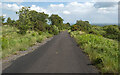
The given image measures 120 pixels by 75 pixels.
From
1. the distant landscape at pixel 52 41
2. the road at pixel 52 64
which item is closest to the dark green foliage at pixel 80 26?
the distant landscape at pixel 52 41

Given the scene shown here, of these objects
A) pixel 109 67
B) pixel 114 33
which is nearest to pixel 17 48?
pixel 109 67

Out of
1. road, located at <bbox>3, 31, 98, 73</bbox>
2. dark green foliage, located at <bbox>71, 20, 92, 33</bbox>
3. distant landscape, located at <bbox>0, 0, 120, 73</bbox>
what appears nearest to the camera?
road, located at <bbox>3, 31, 98, 73</bbox>

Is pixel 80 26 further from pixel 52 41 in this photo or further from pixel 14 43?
pixel 14 43

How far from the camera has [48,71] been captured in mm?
6809

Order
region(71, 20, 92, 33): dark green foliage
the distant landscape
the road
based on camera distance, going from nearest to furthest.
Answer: the road, the distant landscape, region(71, 20, 92, 33): dark green foliage

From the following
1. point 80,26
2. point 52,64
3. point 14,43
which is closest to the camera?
point 52,64

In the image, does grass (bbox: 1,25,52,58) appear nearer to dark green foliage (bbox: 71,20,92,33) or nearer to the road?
the road

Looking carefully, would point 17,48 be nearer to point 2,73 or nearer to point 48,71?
point 2,73

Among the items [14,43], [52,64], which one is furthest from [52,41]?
[52,64]

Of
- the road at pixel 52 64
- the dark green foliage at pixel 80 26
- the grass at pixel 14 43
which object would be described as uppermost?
the dark green foliage at pixel 80 26

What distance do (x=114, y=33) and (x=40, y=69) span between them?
1703 inches

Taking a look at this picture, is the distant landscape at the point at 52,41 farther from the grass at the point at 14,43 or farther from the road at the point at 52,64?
the road at the point at 52,64

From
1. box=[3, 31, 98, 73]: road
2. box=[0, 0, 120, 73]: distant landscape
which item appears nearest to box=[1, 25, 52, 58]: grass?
box=[0, 0, 120, 73]: distant landscape

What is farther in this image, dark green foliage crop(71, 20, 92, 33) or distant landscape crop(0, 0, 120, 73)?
dark green foliage crop(71, 20, 92, 33)
